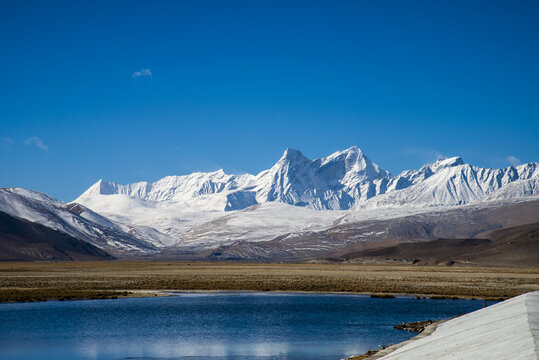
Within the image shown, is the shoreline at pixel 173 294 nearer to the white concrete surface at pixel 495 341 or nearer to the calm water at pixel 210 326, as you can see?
the calm water at pixel 210 326

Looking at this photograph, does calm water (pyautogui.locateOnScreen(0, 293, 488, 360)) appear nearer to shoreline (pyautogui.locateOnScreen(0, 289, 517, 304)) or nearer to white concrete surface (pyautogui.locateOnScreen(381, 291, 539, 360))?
shoreline (pyautogui.locateOnScreen(0, 289, 517, 304))

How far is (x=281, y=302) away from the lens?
70562mm

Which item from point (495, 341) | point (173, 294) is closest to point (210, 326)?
point (495, 341)

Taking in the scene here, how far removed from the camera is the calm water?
39.6m

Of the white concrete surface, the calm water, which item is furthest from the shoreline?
the white concrete surface

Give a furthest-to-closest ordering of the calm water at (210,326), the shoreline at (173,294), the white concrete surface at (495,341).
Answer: the shoreline at (173,294) → the calm water at (210,326) → the white concrete surface at (495,341)

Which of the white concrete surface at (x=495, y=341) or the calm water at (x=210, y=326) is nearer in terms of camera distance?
the white concrete surface at (x=495, y=341)

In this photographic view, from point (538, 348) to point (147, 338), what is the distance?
1219 inches

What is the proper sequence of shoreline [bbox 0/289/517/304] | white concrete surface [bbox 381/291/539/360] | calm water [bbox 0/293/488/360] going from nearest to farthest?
white concrete surface [bbox 381/291/539/360]
calm water [bbox 0/293/488/360]
shoreline [bbox 0/289/517/304]

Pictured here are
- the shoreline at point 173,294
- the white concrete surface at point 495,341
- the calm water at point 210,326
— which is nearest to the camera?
the white concrete surface at point 495,341

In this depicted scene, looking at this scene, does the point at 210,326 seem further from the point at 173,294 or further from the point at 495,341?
the point at 173,294

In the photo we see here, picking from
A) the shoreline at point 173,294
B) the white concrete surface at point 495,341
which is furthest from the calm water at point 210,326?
the white concrete surface at point 495,341

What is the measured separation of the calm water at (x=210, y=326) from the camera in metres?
39.6

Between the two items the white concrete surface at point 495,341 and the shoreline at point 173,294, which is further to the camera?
the shoreline at point 173,294
